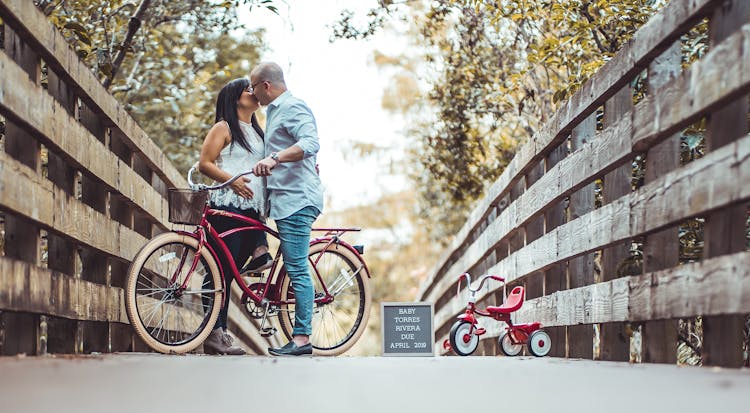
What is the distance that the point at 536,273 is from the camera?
741 centimetres

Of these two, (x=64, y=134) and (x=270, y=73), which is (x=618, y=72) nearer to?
(x=270, y=73)

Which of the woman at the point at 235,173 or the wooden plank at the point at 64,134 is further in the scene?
the woman at the point at 235,173

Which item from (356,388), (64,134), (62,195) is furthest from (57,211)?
(356,388)

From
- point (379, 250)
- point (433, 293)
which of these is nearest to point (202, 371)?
point (433, 293)

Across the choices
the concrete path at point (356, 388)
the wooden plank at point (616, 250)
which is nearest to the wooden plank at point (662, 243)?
the concrete path at point (356, 388)

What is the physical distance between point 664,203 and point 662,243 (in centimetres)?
30

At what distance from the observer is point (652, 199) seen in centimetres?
487

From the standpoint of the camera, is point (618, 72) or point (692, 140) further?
point (692, 140)

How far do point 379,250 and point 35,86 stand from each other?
3383 cm

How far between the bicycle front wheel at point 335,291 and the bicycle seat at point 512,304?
0.82 m

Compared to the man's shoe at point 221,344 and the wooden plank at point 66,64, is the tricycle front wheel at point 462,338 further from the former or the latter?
the wooden plank at point 66,64

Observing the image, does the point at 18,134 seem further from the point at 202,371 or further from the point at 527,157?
the point at 527,157

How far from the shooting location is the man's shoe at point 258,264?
698 cm

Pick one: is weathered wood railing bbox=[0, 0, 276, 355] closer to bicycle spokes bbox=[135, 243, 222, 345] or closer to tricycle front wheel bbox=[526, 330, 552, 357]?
bicycle spokes bbox=[135, 243, 222, 345]
